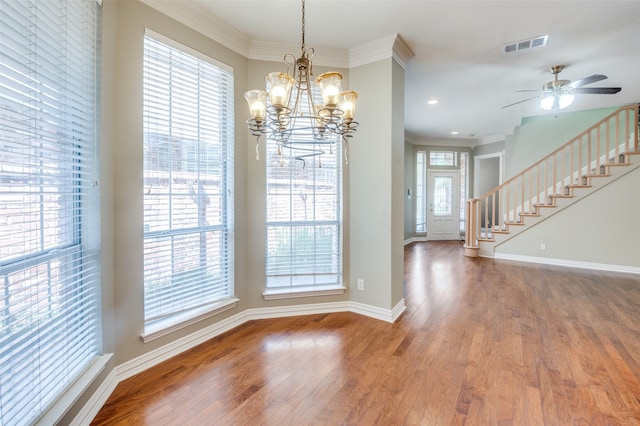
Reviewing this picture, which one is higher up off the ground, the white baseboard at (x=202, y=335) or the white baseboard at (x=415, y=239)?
the white baseboard at (x=415, y=239)

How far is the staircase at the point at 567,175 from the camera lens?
16.1 ft

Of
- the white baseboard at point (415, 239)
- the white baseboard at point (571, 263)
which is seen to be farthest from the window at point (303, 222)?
the white baseboard at point (415, 239)

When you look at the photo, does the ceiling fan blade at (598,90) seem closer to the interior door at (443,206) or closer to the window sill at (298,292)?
the window sill at (298,292)

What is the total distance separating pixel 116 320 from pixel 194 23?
2448mm

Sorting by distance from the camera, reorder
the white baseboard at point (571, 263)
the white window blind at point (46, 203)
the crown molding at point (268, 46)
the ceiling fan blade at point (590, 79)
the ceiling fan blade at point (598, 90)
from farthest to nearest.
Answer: the white baseboard at point (571, 263), the ceiling fan blade at point (598, 90), the ceiling fan blade at point (590, 79), the crown molding at point (268, 46), the white window blind at point (46, 203)

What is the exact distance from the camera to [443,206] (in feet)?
27.8

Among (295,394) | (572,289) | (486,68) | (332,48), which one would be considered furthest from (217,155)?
(572,289)

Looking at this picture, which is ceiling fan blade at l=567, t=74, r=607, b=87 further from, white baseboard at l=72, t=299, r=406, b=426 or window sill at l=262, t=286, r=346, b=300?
window sill at l=262, t=286, r=346, b=300

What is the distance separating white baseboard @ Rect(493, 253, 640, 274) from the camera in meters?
4.85

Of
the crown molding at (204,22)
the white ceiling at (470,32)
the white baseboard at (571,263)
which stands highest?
the white ceiling at (470,32)

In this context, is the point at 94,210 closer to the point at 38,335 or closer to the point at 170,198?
the point at 170,198

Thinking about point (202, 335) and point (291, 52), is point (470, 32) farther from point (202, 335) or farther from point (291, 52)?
point (202, 335)

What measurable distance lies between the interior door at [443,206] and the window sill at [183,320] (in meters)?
7.07

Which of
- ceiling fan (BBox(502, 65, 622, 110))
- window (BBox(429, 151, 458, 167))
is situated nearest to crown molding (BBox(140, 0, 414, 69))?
ceiling fan (BBox(502, 65, 622, 110))
